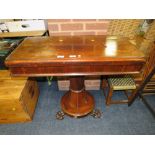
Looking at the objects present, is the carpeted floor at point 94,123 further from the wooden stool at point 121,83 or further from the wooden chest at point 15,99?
the wooden stool at point 121,83

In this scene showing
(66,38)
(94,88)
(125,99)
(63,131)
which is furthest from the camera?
(94,88)

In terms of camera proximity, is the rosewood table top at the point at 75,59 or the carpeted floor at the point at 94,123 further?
the carpeted floor at the point at 94,123

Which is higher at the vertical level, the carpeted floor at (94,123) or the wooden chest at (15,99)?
the wooden chest at (15,99)

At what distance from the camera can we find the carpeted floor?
1.52 meters

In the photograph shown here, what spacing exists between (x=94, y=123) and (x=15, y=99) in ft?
2.85

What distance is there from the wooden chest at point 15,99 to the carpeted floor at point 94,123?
0.34ft

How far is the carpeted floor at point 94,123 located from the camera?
4.97ft

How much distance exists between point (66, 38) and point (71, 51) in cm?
29

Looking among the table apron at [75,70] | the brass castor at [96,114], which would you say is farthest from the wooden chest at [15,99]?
the brass castor at [96,114]

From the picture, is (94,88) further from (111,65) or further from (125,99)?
(111,65)

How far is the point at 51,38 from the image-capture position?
1.31m
